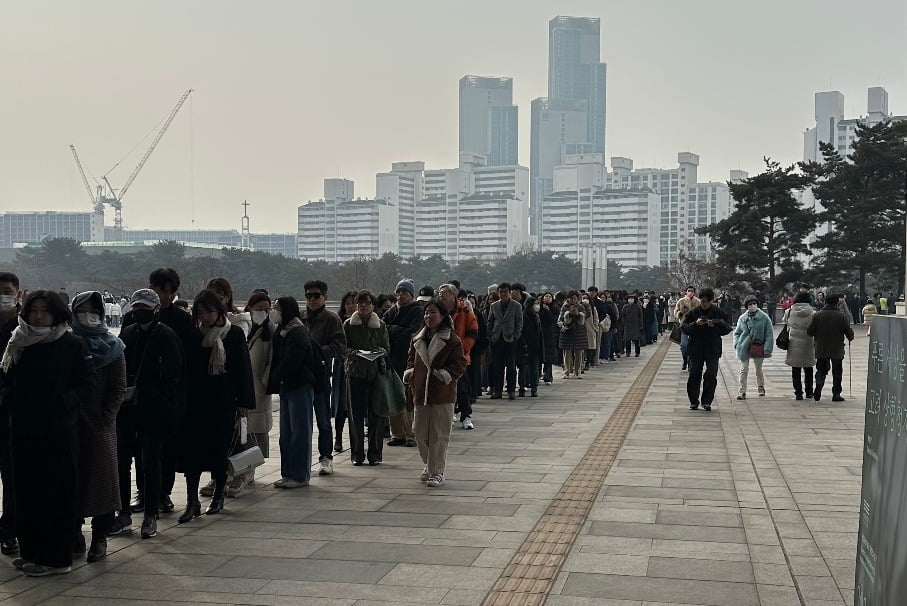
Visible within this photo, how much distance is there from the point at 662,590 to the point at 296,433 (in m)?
3.88

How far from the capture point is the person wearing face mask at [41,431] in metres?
5.96

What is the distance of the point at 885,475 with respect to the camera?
345 cm

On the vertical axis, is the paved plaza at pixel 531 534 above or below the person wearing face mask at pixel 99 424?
below

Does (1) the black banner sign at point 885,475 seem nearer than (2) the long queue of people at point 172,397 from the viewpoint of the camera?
Yes

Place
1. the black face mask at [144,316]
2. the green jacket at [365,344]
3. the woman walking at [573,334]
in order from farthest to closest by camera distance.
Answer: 1. the woman walking at [573,334]
2. the green jacket at [365,344]
3. the black face mask at [144,316]

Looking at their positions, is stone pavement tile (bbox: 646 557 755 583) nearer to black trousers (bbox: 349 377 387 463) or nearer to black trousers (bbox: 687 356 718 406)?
black trousers (bbox: 349 377 387 463)

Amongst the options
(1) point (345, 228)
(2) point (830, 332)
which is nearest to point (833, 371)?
(2) point (830, 332)

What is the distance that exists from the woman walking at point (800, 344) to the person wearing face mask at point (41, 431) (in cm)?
1206

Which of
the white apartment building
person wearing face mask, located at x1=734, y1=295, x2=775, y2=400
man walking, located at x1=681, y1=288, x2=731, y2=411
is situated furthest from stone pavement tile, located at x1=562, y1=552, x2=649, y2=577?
the white apartment building

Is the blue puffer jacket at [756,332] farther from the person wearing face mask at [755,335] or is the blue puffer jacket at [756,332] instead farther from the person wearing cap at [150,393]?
the person wearing cap at [150,393]

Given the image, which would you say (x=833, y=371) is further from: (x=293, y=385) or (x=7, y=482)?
(x=7, y=482)

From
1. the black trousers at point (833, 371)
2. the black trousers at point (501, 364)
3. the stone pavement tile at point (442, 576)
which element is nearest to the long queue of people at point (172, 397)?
the stone pavement tile at point (442, 576)

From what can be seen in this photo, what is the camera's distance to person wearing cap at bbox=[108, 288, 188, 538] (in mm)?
6961

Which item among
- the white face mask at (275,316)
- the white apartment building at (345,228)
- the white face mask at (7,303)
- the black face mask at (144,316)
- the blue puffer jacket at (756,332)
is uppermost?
the white apartment building at (345,228)
